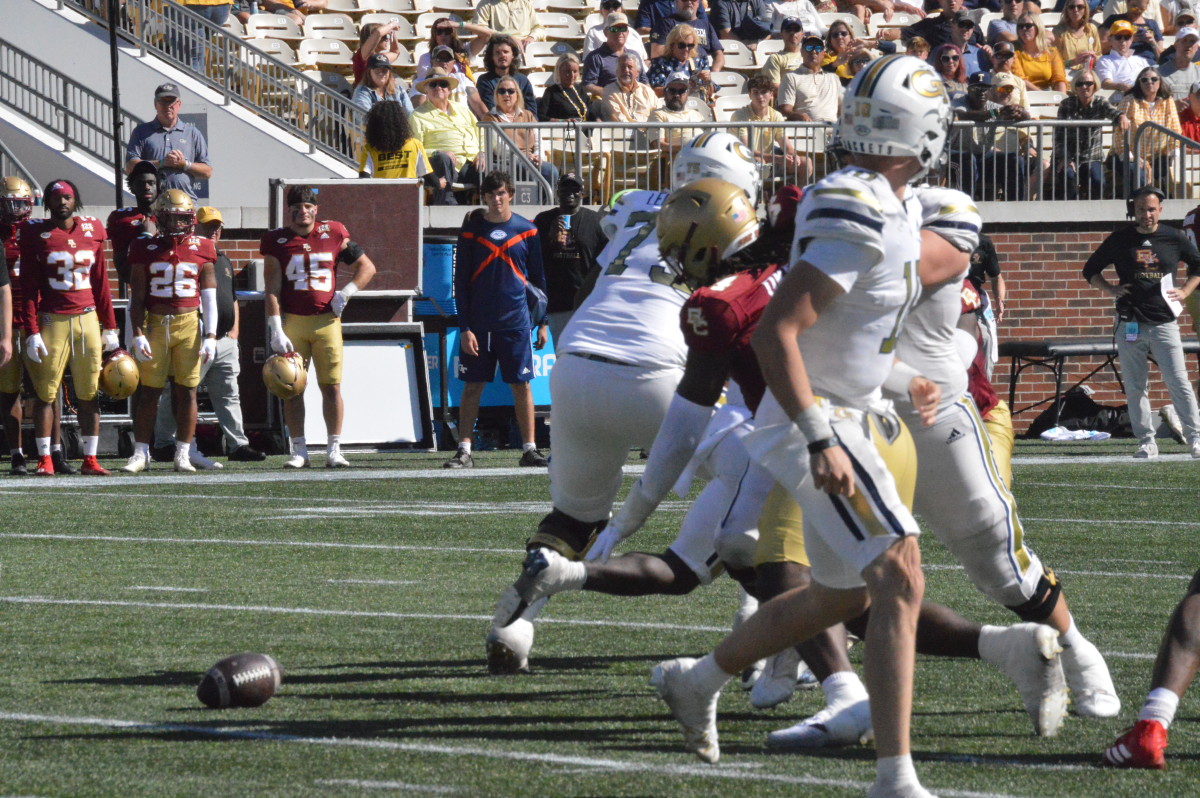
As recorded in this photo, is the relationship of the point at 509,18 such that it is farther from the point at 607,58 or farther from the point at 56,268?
the point at 56,268

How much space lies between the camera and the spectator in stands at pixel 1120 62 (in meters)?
21.0

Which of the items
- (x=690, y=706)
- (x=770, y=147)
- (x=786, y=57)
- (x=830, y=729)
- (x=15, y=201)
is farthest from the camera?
(x=786, y=57)

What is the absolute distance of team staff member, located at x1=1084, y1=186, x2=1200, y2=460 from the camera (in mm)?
14172

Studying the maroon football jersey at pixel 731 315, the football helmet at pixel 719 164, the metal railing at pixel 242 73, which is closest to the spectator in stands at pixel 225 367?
the metal railing at pixel 242 73

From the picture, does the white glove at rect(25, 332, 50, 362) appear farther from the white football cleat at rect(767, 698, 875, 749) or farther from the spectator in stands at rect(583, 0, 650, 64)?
the white football cleat at rect(767, 698, 875, 749)

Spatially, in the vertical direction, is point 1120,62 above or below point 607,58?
above

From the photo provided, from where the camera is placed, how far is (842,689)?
4730 mm

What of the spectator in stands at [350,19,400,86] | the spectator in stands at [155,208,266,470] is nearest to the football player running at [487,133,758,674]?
the spectator in stands at [155,208,266,470]

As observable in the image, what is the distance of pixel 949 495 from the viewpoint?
15.9ft

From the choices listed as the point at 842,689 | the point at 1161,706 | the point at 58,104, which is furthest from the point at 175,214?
the point at 1161,706

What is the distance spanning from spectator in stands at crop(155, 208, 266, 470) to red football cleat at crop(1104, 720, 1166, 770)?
1046 centimetres

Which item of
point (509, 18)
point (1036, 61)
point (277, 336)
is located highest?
point (509, 18)

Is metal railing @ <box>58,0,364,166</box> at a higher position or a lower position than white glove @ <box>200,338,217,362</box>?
higher

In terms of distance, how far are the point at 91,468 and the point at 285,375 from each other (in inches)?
58.8
